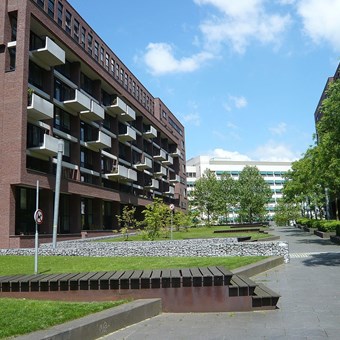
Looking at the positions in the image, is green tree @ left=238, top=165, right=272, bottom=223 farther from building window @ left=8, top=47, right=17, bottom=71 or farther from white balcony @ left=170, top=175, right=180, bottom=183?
building window @ left=8, top=47, right=17, bottom=71

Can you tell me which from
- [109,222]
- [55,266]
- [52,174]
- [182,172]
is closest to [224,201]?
[182,172]

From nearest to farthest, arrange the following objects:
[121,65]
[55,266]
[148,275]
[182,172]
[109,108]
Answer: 1. [148,275]
2. [55,266]
3. [109,108]
4. [121,65]
5. [182,172]

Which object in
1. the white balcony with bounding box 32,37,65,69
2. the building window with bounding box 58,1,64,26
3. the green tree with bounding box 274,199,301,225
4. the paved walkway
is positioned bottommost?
the paved walkway

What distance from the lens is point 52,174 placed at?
31.7 metres

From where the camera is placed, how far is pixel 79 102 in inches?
1416

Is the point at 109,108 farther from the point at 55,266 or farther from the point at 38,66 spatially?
the point at 55,266

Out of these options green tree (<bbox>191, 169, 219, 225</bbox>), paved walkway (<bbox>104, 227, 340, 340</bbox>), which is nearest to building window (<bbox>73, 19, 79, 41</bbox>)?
paved walkway (<bbox>104, 227, 340, 340</bbox>)

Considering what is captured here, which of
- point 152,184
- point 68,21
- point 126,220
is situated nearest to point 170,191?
point 152,184

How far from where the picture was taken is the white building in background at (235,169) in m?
130

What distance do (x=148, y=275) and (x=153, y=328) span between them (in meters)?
1.45

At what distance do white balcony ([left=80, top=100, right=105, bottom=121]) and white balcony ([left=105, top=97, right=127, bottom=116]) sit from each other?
5254mm

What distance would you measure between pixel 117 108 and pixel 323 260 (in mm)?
34452

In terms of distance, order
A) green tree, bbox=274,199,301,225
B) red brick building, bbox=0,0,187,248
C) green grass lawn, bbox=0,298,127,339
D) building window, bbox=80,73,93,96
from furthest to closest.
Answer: green tree, bbox=274,199,301,225, building window, bbox=80,73,93,96, red brick building, bbox=0,0,187,248, green grass lawn, bbox=0,298,127,339

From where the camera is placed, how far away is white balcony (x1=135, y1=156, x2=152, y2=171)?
55963mm
